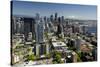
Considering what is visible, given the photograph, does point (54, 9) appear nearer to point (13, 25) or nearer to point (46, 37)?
point (46, 37)

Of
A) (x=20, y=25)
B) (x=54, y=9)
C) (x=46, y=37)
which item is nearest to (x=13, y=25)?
(x=20, y=25)

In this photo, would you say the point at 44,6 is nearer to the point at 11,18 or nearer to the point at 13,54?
the point at 11,18

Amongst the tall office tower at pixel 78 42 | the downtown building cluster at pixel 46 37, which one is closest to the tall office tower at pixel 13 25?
the downtown building cluster at pixel 46 37

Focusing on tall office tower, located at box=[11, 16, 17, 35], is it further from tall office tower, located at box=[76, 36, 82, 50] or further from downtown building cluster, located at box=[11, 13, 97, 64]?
tall office tower, located at box=[76, 36, 82, 50]

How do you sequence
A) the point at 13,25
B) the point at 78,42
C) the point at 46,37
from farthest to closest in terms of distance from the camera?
the point at 78,42 → the point at 46,37 → the point at 13,25

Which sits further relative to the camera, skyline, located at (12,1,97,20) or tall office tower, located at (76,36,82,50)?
tall office tower, located at (76,36,82,50)

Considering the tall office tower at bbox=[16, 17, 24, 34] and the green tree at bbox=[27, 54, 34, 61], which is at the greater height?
the tall office tower at bbox=[16, 17, 24, 34]

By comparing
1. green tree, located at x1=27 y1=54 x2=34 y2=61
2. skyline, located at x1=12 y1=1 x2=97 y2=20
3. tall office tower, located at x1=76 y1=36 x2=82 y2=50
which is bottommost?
green tree, located at x1=27 y1=54 x2=34 y2=61

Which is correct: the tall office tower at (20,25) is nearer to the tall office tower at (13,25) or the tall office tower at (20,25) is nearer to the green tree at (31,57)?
the tall office tower at (13,25)

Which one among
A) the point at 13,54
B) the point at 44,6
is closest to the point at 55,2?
the point at 44,6

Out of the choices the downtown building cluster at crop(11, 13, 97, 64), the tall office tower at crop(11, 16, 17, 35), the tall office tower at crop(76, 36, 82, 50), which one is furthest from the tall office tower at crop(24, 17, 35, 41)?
the tall office tower at crop(76, 36, 82, 50)
